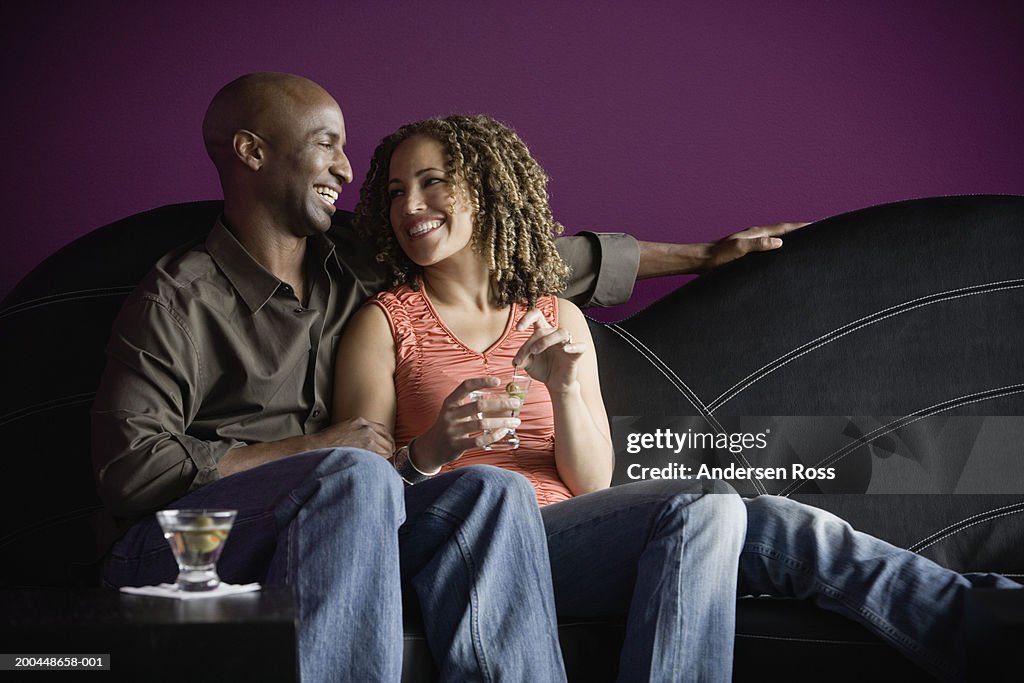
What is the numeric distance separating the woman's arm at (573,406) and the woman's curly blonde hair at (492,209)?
0.39 feet

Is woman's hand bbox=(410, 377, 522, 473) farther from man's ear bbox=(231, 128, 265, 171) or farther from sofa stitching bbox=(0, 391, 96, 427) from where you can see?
sofa stitching bbox=(0, 391, 96, 427)

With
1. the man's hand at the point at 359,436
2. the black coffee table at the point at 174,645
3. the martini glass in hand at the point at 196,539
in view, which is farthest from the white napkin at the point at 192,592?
the man's hand at the point at 359,436

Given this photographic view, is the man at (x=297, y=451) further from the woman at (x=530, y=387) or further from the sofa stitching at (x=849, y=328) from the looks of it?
the sofa stitching at (x=849, y=328)

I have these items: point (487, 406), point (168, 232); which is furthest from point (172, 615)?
point (168, 232)

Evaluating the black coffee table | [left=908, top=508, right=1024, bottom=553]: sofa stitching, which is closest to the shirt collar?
the black coffee table

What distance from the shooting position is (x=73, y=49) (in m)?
2.58

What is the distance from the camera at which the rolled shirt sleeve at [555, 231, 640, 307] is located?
97.3 inches

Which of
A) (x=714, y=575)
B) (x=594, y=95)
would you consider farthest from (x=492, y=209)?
Result: (x=714, y=575)

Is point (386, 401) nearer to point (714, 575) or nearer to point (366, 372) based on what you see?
point (366, 372)

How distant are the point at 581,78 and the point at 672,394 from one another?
0.86 m

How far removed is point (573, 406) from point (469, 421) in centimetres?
27

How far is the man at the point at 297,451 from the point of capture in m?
1.57

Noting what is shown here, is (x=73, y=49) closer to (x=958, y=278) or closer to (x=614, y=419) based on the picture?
(x=614, y=419)

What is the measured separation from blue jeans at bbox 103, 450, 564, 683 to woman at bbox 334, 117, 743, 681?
0.15m
